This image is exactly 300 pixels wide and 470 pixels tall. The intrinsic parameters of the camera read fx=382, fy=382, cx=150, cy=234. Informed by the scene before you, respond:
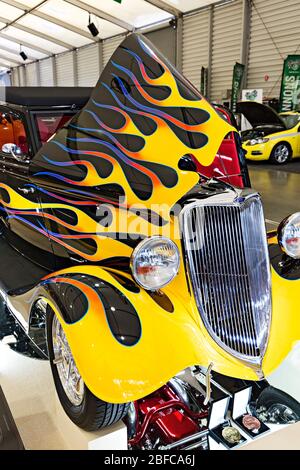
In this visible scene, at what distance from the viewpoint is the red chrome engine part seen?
6.02 ft

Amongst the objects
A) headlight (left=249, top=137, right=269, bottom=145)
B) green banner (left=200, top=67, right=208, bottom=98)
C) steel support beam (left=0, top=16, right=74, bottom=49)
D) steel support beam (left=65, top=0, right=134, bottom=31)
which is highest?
steel support beam (left=0, top=16, right=74, bottom=49)

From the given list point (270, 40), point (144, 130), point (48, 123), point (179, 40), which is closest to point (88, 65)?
point (179, 40)

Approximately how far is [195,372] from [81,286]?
935mm

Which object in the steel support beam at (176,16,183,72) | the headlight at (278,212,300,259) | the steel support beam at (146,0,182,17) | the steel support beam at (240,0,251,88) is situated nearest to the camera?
the headlight at (278,212,300,259)

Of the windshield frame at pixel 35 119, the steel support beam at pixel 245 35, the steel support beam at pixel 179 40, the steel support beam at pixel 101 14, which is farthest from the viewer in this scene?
the steel support beam at pixel 179 40

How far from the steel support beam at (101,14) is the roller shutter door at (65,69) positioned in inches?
239

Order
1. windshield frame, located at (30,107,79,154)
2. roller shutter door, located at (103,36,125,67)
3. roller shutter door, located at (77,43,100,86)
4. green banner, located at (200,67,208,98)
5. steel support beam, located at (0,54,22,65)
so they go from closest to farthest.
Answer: windshield frame, located at (30,107,79,154), green banner, located at (200,67,208,98), roller shutter door, located at (103,36,125,67), roller shutter door, located at (77,43,100,86), steel support beam, located at (0,54,22,65)

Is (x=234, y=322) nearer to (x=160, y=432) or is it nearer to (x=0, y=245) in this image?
(x=160, y=432)

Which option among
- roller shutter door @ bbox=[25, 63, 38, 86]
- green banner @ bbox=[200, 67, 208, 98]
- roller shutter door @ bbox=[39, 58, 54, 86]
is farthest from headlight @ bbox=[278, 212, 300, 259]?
roller shutter door @ bbox=[25, 63, 38, 86]

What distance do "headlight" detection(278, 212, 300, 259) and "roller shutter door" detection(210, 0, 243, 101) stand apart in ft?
38.2

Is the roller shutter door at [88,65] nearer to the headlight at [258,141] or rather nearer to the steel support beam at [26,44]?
the steel support beam at [26,44]

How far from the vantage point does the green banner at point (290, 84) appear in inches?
402

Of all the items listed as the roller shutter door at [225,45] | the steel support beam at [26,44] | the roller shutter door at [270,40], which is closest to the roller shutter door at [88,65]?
the steel support beam at [26,44]

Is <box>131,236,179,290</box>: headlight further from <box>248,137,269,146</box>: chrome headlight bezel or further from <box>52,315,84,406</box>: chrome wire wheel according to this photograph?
<box>248,137,269,146</box>: chrome headlight bezel
